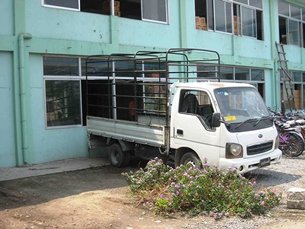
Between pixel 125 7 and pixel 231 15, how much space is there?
636 cm

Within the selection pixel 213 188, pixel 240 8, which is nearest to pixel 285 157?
pixel 213 188

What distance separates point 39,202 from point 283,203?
3974 millimetres

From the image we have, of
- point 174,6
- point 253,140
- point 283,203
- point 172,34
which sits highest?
point 174,6

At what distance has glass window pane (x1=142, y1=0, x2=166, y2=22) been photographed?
1467 centimetres

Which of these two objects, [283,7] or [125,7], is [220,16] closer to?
[125,7]

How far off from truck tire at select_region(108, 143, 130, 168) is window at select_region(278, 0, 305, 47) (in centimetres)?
1340

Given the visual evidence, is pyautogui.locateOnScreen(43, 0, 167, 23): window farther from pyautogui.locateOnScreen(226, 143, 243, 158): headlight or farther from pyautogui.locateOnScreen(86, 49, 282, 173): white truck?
pyautogui.locateOnScreen(226, 143, 243, 158): headlight

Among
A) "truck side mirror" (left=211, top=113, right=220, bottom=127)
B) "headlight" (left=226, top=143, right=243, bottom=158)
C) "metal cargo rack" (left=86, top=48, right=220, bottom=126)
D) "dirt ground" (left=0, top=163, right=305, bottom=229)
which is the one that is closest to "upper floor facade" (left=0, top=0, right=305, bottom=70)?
"metal cargo rack" (left=86, top=48, right=220, bottom=126)

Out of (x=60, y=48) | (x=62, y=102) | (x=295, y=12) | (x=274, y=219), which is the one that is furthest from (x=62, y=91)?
(x=295, y=12)

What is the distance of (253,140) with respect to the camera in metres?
9.02

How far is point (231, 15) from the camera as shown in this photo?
18.9 metres

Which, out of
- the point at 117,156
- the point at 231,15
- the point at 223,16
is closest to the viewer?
the point at 117,156

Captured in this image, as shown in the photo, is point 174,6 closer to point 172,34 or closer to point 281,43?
point 172,34

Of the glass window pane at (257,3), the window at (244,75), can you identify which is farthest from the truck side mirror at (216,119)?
the glass window pane at (257,3)
